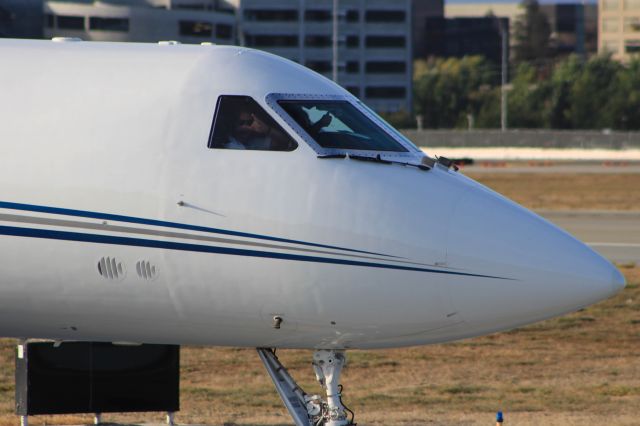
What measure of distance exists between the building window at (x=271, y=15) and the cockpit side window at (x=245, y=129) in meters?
170

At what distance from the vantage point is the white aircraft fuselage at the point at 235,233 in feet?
41.7

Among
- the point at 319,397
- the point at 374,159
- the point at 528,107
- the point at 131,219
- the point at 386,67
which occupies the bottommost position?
the point at 528,107

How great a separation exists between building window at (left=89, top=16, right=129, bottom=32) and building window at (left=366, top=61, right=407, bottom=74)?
169 ft

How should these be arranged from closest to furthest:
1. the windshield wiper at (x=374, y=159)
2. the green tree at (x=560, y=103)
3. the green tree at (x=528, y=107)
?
the windshield wiper at (x=374, y=159)
the green tree at (x=560, y=103)
the green tree at (x=528, y=107)

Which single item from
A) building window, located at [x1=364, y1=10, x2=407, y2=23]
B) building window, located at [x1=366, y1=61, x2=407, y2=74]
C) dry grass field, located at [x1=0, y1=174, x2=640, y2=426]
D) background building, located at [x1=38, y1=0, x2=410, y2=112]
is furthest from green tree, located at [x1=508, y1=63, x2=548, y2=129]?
dry grass field, located at [x1=0, y1=174, x2=640, y2=426]

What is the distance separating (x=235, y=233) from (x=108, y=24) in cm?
13378

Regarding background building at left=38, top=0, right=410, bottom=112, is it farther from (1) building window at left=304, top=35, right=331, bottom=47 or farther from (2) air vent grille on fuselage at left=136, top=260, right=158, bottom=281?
(2) air vent grille on fuselage at left=136, top=260, right=158, bottom=281

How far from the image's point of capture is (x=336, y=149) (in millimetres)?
13188

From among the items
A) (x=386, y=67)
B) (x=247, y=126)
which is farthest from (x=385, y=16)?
(x=247, y=126)

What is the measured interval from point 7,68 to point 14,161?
3.76ft

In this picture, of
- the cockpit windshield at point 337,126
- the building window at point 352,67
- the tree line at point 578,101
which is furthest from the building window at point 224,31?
the cockpit windshield at point 337,126

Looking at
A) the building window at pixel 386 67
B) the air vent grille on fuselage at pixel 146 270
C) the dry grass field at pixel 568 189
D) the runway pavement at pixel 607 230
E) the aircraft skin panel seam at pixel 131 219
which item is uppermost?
the building window at pixel 386 67

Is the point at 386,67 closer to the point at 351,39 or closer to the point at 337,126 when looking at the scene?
the point at 351,39

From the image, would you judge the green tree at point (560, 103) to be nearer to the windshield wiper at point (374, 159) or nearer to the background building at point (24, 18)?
the background building at point (24, 18)
